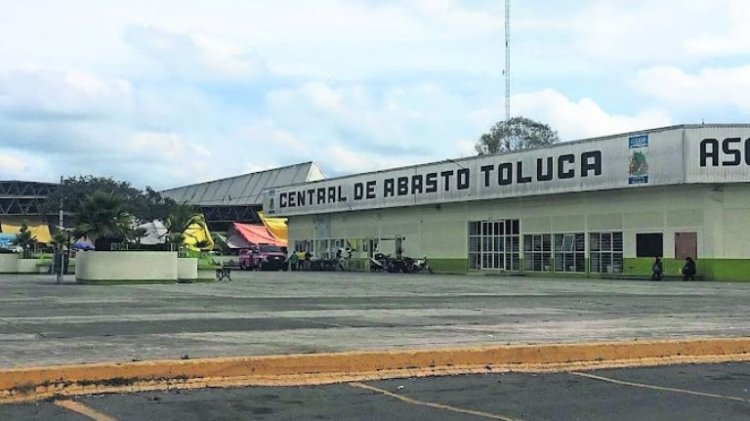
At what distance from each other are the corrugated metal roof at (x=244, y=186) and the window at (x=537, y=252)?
50.2 m

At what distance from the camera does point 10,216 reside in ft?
397

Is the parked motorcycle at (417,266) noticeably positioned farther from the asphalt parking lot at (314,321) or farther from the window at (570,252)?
the asphalt parking lot at (314,321)

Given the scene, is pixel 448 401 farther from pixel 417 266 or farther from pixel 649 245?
pixel 417 266

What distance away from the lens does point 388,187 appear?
6219 centimetres

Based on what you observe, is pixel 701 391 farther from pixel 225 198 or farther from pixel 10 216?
pixel 10 216

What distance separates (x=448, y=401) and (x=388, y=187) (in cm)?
Result: 5359

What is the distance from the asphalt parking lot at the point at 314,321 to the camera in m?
12.1

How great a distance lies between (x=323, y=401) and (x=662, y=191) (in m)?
38.0

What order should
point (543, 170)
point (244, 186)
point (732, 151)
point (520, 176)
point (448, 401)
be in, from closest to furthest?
point (448, 401), point (732, 151), point (543, 170), point (520, 176), point (244, 186)

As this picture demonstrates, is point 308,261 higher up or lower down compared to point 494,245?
lower down

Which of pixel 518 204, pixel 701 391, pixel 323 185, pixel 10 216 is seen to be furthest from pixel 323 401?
pixel 10 216

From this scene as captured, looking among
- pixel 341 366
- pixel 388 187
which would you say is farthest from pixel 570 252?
pixel 341 366

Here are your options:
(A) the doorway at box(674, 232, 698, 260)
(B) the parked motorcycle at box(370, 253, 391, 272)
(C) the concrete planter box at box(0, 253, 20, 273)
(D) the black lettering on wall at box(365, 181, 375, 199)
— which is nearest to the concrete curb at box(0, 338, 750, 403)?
(A) the doorway at box(674, 232, 698, 260)

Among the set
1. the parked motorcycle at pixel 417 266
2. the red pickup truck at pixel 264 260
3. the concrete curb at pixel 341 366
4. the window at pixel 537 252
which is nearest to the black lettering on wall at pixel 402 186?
the parked motorcycle at pixel 417 266
